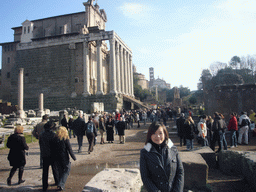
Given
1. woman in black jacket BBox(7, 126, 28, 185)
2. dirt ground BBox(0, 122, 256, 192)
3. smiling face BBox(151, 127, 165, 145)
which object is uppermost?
smiling face BBox(151, 127, 165, 145)

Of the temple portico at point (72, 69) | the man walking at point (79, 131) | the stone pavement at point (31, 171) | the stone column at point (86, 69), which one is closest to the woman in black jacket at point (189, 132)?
the stone pavement at point (31, 171)

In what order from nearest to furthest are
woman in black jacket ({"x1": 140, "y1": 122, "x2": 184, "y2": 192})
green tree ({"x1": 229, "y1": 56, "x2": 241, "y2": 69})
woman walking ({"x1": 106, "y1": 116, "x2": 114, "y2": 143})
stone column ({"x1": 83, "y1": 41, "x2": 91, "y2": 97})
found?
woman in black jacket ({"x1": 140, "y1": 122, "x2": 184, "y2": 192}) < woman walking ({"x1": 106, "y1": 116, "x2": 114, "y2": 143}) < stone column ({"x1": 83, "y1": 41, "x2": 91, "y2": 97}) < green tree ({"x1": 229, "y1": 56, "x2": 241, "y2": 69})

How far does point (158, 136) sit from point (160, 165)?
38 centimetres

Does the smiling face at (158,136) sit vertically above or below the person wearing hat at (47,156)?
above

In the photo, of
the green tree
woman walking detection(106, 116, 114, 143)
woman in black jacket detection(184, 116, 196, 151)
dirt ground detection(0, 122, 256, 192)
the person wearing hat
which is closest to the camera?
the person wearing hat

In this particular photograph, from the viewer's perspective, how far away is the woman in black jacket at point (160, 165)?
257cm

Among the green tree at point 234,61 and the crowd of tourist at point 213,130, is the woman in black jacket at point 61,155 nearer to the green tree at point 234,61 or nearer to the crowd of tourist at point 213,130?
the crowd of tourist at point 213,130

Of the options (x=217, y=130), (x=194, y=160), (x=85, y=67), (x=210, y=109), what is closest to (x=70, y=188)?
(x=194, y=160)

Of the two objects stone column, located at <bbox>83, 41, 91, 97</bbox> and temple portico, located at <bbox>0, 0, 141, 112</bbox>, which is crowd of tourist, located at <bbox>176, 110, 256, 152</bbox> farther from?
stone column, located at <bbox>83, 41, 91, 97</bbox>

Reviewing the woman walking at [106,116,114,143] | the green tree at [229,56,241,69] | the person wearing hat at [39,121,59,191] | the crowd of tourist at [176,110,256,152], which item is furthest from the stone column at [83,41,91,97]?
the green tree at [229,56,241,69]

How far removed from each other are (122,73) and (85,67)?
7742mm

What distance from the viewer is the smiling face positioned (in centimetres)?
268

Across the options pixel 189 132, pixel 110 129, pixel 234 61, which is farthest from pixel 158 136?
pixel 234 61

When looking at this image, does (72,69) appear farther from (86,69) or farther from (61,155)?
(61,155)
